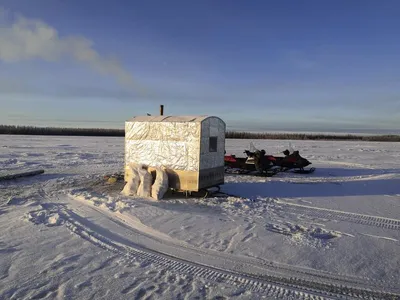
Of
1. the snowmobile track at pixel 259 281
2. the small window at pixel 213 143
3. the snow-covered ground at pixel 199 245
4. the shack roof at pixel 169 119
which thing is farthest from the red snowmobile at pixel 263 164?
the snowmobile track at pixel 259 281

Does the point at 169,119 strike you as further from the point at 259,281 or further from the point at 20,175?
the point at 20,175

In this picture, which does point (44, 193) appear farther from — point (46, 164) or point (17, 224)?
point (46, 164)

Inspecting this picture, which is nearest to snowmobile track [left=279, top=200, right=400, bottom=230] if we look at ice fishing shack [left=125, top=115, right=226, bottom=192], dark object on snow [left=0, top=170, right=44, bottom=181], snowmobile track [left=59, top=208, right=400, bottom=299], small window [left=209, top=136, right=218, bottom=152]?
ice fishing shack [left=125, top=115, right=226, bottom=192]

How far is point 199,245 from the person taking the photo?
223 inches

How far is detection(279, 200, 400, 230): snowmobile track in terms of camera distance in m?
7.10

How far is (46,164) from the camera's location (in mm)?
16000

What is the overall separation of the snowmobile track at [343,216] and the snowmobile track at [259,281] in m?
3.32

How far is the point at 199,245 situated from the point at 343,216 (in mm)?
3775

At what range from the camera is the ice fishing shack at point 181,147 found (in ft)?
30.3

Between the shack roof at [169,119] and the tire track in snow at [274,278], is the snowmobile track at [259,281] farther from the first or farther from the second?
the shack roof at [169,119]

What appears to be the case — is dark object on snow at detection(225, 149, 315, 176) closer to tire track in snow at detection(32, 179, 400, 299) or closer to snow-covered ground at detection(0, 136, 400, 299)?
snow-covered ground at detection(0, 136, 400, 299)

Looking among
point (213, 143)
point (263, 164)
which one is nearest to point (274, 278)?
point (213, 143)

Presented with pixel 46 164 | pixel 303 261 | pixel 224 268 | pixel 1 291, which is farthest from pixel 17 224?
pixel 46 164

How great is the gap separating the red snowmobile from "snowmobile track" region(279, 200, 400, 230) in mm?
4906
